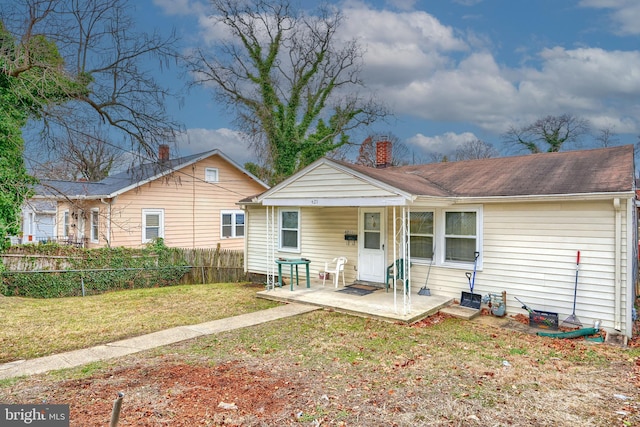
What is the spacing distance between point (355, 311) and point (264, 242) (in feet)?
18.3

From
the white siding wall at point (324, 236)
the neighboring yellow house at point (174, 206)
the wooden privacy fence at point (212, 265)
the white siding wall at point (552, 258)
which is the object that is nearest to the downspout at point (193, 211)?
the neighboring yellow house at point (174, 206)

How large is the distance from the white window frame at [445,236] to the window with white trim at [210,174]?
13.1 m

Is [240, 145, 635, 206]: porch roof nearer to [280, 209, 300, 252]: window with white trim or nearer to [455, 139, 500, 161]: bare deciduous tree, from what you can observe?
[280, 209, 300, 252]: window with white trim

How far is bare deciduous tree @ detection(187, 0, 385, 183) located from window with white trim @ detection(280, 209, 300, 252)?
11.4m

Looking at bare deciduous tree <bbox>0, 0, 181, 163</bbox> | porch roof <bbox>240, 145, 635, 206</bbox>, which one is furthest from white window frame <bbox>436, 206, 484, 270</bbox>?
bare deciduous tree <bbox>0, 0, 181, 163</bbox>

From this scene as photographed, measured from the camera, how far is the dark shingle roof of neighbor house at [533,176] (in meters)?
7.50

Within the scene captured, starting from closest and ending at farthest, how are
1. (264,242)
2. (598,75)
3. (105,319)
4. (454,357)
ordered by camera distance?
(454,357) → (105,319) → (264,242) → (598,75)

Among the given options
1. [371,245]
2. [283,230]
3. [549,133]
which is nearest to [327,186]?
[371,245]

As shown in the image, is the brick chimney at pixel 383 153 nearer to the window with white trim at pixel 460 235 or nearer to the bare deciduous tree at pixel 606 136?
A: the window with white trim at pixel 460 235

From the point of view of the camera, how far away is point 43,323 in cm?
766

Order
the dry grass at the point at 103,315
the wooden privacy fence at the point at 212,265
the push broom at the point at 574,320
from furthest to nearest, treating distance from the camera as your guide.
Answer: the wooden privacy fence at the point at 212,265 < the push broom at the point at 574,320 < the dry grass at the point at 103,315

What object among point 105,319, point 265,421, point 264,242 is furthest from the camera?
point 264,242

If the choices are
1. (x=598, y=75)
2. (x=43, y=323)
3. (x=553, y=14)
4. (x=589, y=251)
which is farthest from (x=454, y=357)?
(x=598, y=75)

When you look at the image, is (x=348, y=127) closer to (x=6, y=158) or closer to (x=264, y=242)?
(x=264, y=242)
